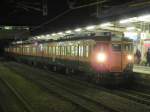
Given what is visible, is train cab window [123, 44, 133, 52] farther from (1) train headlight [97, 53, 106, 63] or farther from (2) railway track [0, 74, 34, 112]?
(2) railway track [0, 74, 34, 112]

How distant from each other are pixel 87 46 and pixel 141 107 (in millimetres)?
7013

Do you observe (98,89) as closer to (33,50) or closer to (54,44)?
(54,44)

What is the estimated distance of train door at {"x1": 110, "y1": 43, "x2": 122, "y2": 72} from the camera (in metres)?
17.1

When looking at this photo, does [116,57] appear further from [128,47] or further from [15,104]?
[15,104]

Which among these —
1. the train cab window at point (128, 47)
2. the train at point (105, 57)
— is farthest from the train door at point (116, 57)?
the train cab window at point (128, 47)

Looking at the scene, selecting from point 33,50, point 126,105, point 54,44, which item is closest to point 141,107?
point 126,105

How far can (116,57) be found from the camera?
17344 mm

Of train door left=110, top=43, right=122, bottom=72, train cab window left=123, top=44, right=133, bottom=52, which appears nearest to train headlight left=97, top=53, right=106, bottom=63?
train door left=110, top=43, right=122, bottom=72

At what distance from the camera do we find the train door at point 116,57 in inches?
675

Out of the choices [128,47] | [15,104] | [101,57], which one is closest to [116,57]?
[101,57]

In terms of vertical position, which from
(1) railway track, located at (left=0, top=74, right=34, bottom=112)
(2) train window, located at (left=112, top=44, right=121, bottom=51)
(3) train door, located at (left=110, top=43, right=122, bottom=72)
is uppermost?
(2) train window, located at (left=112, top=44, right=121, bottom=51)

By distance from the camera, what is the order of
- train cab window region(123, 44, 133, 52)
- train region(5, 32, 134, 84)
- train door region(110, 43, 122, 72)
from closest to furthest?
train region(5, 32, 134, 84) < train door region(110, 43, 122, 72) < train cab window region(123, 44, 133, 52)

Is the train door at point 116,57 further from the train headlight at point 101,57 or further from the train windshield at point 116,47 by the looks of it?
the train headlight at point 101,57

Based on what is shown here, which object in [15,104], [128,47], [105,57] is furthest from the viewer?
[128,47]
